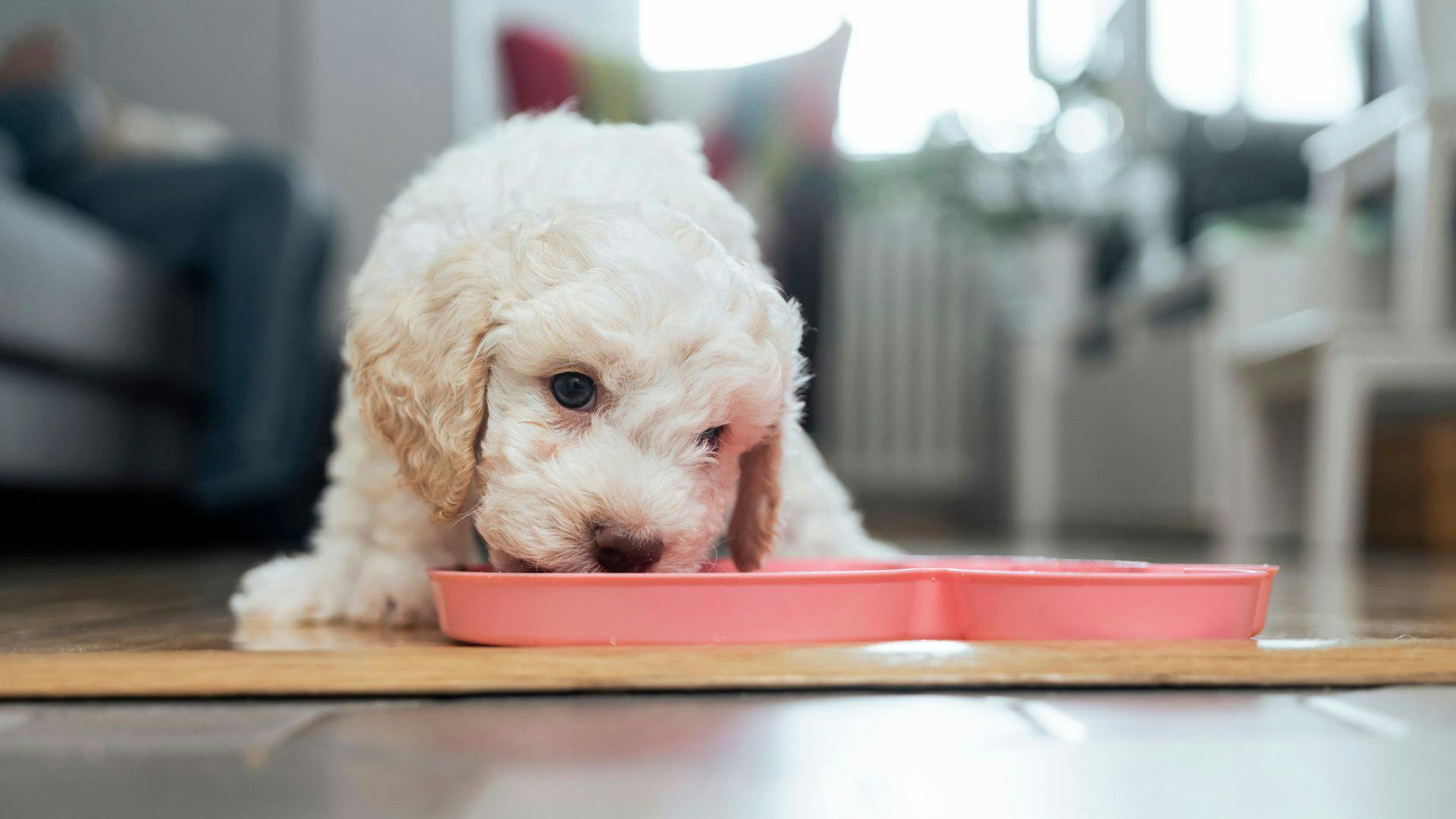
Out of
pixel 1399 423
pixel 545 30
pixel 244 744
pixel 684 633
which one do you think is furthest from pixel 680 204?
pixel 1399 423

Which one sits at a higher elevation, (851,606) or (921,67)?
(921,67)

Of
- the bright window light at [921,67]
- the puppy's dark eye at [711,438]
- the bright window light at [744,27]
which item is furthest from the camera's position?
the bright window light at [921,67]

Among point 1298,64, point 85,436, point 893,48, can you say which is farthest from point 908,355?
point 85,436

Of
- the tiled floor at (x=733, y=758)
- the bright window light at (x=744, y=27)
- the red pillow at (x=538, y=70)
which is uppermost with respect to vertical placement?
the bright window light at (x=744, y=27)

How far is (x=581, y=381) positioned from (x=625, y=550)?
0.21 metres

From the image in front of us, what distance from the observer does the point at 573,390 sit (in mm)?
1384

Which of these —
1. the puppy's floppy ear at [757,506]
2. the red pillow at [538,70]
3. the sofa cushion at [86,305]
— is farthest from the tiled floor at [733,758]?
the red pillow at [538,70]

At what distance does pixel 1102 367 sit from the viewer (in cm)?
570

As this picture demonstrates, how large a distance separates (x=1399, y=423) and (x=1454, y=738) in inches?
160

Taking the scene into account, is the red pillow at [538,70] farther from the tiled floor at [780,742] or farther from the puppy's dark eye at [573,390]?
the tiled floor at [780,742]

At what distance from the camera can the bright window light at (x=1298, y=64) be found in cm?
549

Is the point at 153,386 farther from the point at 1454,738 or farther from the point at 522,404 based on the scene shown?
the point at 1454,738

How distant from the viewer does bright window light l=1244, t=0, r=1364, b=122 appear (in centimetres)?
549

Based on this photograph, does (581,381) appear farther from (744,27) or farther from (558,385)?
(744,27)
